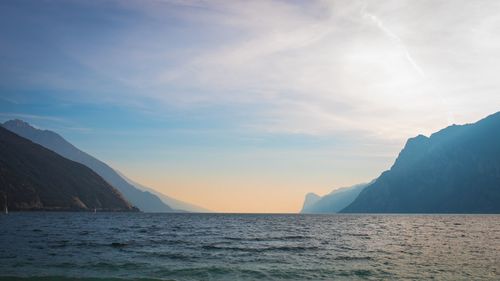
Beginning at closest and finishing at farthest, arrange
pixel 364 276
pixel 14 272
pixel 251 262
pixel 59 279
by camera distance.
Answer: pixel 59 279
pixel 14 272
pixel 364 276
pixel 251 262

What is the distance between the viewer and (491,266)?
1481 inches

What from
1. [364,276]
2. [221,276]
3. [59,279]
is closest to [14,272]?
[59,279]

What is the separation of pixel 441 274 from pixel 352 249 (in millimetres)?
18476

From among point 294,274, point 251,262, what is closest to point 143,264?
point 251,262

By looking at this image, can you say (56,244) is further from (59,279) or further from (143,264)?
(59,279)

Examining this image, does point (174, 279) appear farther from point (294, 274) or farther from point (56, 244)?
point (56, 244)

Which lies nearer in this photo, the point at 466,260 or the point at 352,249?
the point at 466,260

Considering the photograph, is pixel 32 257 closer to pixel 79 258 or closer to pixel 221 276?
pixel 79 258

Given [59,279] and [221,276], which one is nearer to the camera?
[59,279]

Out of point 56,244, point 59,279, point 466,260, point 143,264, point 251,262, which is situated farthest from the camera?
point 56,244

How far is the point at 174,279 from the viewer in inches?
1174

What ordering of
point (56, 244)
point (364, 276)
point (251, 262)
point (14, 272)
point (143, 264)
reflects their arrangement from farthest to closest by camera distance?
point (56, 244)
point (251, 262)
point (143, 264)
point (364, 276)
point (14, 272)

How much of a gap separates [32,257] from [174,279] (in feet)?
58.1

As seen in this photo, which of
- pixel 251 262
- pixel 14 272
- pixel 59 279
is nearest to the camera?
pixel 59 279
